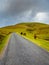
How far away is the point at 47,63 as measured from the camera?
50.1 feet

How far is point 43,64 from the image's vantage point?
49.1ft

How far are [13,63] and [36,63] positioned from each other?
2033 millimetres

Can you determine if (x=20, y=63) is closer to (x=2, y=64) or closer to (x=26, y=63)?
(x=26, y=63)

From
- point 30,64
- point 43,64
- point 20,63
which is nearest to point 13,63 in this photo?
point 20,63

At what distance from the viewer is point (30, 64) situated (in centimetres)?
1503

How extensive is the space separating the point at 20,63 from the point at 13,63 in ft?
2.21

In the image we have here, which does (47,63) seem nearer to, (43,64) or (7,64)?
(43,64)

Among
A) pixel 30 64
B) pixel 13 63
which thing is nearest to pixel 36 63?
pixel 30 64

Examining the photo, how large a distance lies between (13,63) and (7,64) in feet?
2.24

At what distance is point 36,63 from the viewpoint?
1546 centimetres

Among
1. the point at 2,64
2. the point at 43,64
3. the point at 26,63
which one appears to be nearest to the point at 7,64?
the point at 2,64

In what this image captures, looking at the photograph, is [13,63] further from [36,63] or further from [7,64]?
[36,63]

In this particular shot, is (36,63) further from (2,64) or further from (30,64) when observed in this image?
(2,64)

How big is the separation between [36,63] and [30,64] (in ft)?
2.24
